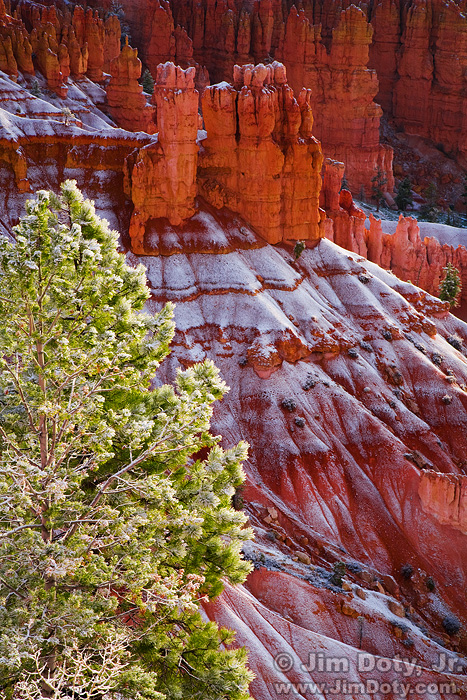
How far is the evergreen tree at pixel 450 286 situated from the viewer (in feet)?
243

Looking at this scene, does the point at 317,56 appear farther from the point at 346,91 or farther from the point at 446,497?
the point at 446,497

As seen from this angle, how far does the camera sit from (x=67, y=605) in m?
16.5

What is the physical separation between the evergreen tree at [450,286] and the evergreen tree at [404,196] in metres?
31.6

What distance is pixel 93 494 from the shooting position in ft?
63.9

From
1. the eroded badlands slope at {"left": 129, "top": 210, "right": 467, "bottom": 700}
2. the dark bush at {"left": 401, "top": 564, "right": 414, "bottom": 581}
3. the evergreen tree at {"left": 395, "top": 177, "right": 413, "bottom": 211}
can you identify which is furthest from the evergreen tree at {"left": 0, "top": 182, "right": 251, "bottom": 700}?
the evergreen tree at {"left": 395, "top": 177, "right": 413, "bottom": 211}

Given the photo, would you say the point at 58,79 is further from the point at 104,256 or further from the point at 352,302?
the point at 104,256

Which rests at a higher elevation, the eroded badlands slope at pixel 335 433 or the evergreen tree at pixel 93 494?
the evergreen tree at pixel 93 494

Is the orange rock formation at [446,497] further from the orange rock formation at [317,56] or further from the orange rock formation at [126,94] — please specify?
the orange rock formation at [317,56]

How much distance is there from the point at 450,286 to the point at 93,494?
Result: 60642mm

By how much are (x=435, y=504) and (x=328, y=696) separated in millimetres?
17556

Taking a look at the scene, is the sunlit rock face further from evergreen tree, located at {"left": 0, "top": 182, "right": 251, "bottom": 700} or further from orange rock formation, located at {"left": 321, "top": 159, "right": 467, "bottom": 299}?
evergreen tree, located at {"left": 0, "top": 182, "right": 251, "bottom": 700}

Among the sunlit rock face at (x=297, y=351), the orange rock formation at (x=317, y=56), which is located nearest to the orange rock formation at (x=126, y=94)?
the sunlit rock face at (x=297, y=351)

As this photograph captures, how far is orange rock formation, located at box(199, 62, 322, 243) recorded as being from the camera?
52.0 metres

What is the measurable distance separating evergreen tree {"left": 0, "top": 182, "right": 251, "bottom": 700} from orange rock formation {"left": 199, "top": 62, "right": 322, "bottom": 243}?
34.0 m
